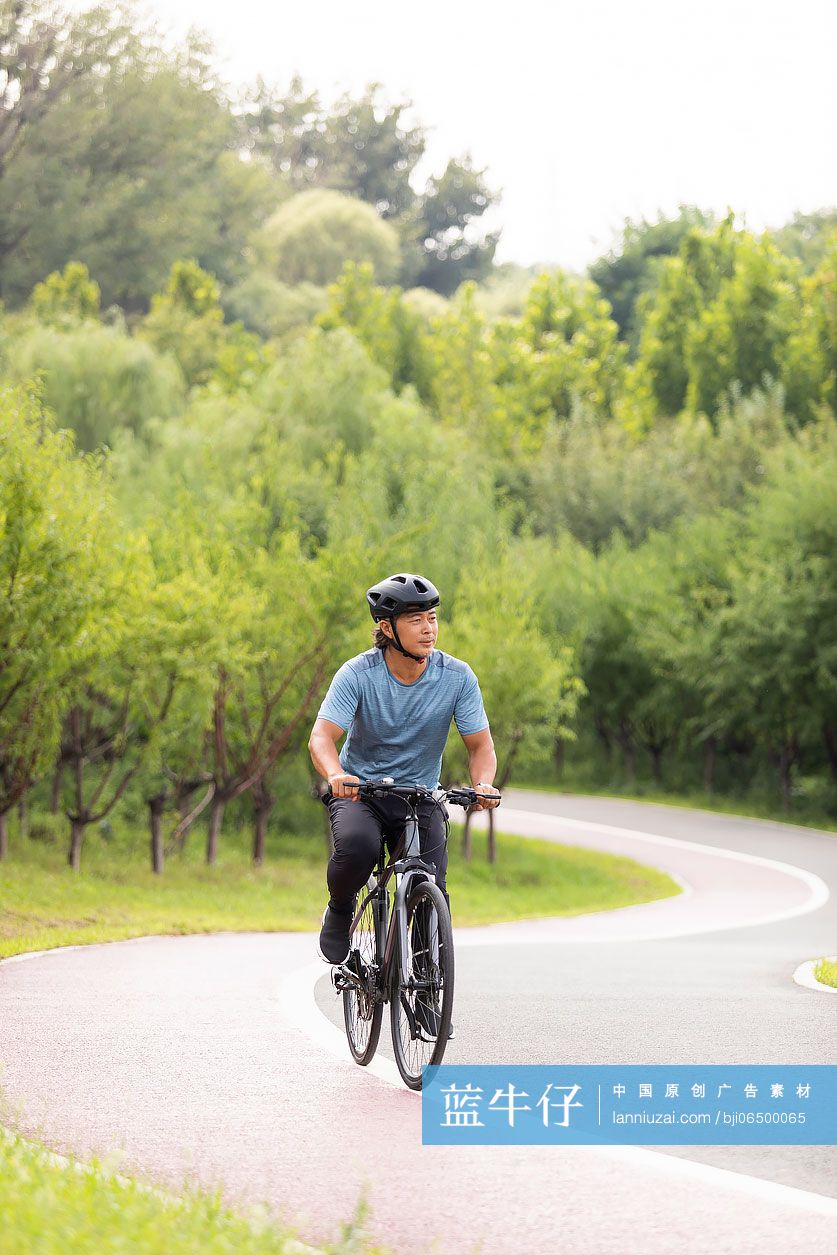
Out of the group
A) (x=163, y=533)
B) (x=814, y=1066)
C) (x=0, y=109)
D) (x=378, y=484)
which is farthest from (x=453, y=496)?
(x=814, y=1066)

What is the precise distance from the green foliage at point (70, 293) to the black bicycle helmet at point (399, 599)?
52.6 metres

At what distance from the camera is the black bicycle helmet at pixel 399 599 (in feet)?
21.0

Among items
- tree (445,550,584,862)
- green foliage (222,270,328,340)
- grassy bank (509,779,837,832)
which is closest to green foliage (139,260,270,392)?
green foliage (222,270,328,340)

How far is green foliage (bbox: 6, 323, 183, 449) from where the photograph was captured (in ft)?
140

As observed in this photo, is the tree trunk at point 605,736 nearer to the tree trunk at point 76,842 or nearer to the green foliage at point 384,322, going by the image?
the tree trunk at point 76,842

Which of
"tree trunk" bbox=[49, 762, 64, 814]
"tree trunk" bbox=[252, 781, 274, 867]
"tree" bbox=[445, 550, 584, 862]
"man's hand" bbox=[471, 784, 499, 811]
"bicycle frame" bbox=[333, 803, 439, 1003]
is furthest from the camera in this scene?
"tree" bbox=[445, 550, 584, 862]

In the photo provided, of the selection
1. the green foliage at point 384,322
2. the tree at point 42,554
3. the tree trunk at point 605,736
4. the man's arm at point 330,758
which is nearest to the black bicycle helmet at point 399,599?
the man's arm at point 330,758

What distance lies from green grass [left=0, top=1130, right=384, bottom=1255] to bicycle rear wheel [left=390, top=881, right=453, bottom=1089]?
5.33ft

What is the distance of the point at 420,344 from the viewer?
73250 millimetres

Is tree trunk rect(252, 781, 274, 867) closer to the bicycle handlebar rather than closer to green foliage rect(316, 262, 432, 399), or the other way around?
the bicycle handlebar

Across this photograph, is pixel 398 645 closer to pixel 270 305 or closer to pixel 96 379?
pixel 96 379

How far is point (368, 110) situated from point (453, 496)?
2853 inches

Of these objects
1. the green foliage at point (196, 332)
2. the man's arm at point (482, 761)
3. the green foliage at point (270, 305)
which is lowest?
the man's arm at point (482, 761)

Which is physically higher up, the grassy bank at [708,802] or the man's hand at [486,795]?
the man's hand at [486,795]
